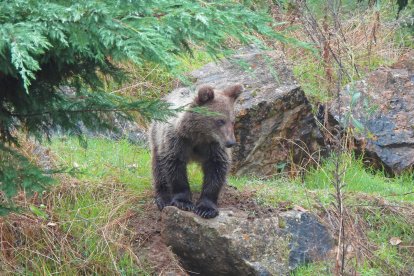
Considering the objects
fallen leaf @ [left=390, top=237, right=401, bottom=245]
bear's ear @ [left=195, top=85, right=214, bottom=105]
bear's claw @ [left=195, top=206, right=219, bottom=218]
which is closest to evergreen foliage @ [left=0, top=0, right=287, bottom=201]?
bear's claw @ [left=195, top=206, right=219, bottom=218]

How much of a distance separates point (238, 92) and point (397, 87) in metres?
3.55

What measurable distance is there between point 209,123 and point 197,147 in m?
0.34

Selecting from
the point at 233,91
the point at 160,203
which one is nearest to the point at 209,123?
the point at 233,91

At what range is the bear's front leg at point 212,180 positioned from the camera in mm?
6242

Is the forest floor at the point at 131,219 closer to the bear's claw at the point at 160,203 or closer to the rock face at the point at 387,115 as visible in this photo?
the bear's claw at the point at 160,203

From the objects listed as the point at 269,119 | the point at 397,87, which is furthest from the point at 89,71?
the point at 397,87

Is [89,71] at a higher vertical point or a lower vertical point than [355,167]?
higher

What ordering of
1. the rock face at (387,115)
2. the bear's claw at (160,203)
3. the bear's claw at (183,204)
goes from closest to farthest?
1. the bear's claw at (183,204)
2. the bear's claw at (160,203)
3. the rock face at (387,115)

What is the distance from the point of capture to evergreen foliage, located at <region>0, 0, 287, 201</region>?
2.79 meters

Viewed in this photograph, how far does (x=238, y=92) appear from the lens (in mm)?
6867

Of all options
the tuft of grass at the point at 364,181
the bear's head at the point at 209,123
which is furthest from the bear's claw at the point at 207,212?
the tuft of grass at the point at 364,181

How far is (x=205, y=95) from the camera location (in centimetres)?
654

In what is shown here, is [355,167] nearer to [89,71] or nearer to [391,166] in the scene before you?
[391,166]

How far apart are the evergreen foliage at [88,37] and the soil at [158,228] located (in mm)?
2662
